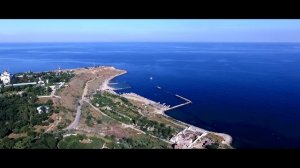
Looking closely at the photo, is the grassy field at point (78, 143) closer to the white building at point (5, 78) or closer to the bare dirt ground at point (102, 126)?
the bare dirt ground at point (102, 126)

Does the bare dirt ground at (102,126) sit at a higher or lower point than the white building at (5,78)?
lower

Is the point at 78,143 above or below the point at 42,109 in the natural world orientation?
above

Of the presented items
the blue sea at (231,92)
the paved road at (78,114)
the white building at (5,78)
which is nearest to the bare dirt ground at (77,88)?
the paved road at (78,114)

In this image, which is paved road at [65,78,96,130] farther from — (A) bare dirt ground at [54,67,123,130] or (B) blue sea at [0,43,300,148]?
(B) blue sea at [0,43,300,148]

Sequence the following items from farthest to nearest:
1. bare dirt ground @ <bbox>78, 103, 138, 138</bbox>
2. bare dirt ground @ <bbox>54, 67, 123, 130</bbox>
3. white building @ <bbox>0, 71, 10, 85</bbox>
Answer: white building @ <bbox>0, 71, 10, 85</bbox> → bare dirt ground @ <bbox>54, 67, 123, 130</bbox> → bare dirt ground @ <bbox>78, 103, 138, 138</bbox>

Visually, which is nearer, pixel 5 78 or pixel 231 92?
pixel 5 78

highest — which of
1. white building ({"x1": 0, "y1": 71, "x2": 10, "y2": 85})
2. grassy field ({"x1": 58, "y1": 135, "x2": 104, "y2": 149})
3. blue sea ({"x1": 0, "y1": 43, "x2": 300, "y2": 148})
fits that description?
grassy field ({"x1": 58, "y1": 135, "x2": 104, "y2": 149})

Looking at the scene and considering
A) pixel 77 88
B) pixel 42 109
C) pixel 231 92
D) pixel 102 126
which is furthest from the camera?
pixel 231 92

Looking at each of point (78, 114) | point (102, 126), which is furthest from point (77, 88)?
point (102, 126)

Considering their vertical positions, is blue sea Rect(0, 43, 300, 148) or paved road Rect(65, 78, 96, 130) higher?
paved road Rect(65, 78, 96, 130)

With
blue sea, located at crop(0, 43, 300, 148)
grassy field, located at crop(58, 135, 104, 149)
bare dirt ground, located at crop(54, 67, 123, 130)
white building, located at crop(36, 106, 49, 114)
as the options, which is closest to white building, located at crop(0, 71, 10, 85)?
blue sea, located at crop(0, 43, 300, 148)

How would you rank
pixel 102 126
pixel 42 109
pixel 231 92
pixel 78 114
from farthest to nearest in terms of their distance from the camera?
pixel 231 92, pixel 78 114, pixel 42 109, pixel 102 126

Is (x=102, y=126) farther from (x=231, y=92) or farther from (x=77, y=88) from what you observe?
(x=231, y=92)

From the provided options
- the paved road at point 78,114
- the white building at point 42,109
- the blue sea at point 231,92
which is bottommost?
the blue sea at point 231,92
